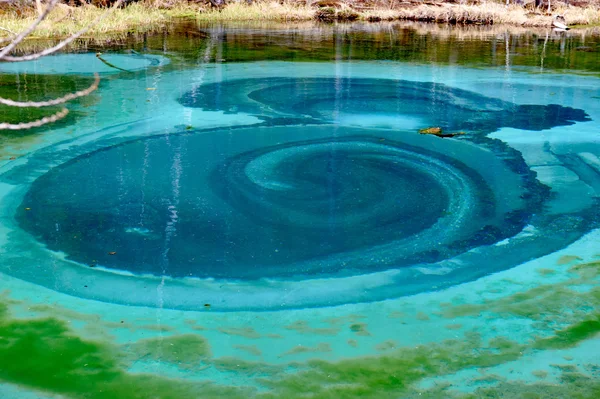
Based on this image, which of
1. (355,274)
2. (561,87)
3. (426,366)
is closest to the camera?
(426,366)

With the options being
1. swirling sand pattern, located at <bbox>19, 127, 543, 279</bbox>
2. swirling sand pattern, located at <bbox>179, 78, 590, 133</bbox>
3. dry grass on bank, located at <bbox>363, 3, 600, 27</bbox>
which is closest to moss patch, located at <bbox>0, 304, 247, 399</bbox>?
swirling sand pattern, located at <bbox>19, 127, 543, 279</bbox>

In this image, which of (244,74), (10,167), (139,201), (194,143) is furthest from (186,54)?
(139,201)

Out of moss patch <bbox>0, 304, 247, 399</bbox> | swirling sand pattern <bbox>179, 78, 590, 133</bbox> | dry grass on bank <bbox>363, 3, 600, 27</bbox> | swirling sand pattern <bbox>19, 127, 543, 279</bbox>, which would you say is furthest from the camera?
dry grass on bank <bbox>363, 3, 600, 27</bbox>

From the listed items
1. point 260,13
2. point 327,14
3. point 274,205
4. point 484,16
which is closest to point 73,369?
point 274,205

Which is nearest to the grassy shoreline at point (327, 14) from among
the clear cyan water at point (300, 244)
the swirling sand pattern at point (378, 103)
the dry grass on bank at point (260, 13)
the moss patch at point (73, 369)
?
the dry grass on bank at point (260, 13)

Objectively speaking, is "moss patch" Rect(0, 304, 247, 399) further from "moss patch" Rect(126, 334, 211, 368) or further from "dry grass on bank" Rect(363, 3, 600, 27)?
"dry grass on bank" Rect(363, 3, 600, 27)

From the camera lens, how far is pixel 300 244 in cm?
325

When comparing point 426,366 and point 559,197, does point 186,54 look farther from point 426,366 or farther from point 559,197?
point 426,366

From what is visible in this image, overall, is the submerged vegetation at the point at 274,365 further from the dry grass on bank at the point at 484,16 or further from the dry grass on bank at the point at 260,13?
the dry grass on bank at the point at 484,16

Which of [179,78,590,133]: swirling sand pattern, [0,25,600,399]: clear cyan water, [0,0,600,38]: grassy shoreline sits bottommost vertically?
[0,25,600,399]: clear cyan water

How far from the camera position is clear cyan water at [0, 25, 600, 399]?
87.5 inches

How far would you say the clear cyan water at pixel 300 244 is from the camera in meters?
2.22

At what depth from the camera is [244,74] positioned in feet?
24.6

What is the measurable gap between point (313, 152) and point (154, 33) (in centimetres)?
871
